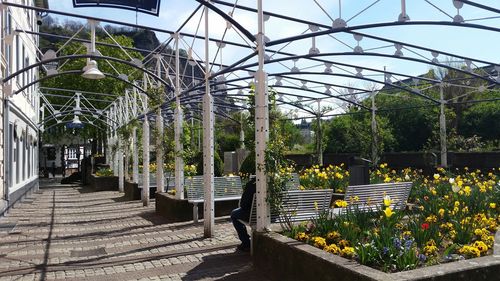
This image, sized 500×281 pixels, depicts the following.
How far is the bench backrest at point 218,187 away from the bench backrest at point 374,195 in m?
4.32

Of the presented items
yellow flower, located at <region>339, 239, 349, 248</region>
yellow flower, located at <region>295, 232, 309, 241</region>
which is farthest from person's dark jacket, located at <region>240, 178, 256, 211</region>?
yellow flower, located at <region>339, 239, 349, 248</region>

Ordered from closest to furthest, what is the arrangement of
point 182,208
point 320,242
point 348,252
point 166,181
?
point 348,252, point 320,242, point 182,208, point 166,181

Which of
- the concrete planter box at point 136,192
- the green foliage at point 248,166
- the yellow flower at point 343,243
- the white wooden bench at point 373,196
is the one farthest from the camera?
the concrete planter box at point 136,192

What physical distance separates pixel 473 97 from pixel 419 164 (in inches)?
637

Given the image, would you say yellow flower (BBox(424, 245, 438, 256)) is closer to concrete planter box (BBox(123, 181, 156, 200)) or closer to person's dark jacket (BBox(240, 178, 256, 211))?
person's dark jacket (BBox(240, 178, 256, 211))

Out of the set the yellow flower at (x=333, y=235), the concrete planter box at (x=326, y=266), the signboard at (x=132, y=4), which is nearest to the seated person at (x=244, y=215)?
the concrete planter box at (x=326, y=266)

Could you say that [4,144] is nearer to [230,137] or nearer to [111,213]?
[111,213]

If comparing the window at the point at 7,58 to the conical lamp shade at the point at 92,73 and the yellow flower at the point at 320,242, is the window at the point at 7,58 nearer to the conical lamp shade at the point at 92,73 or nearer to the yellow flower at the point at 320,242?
the conical lamp shade at the point at 92,73

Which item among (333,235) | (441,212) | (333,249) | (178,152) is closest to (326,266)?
(333,249)

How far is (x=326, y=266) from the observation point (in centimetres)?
464

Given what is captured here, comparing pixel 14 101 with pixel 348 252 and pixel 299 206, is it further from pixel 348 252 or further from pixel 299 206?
pixel 348 252

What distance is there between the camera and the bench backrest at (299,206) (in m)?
6.54

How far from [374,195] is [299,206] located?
1.46m

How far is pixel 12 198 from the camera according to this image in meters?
14.5
